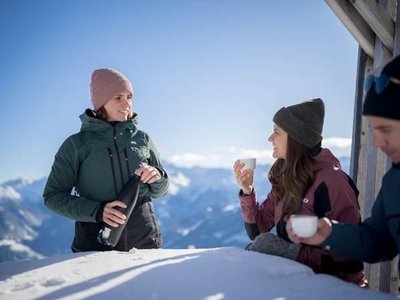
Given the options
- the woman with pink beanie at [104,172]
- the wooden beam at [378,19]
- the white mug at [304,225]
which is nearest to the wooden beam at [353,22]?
the wooden beam at [378,19]

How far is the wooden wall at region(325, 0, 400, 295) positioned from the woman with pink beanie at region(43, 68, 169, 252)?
6.60 ft

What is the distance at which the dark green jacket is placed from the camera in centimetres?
354

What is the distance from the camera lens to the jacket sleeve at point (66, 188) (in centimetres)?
344

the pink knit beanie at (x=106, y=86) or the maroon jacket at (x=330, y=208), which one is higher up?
the pink knit beanie at (x=106, y=86)

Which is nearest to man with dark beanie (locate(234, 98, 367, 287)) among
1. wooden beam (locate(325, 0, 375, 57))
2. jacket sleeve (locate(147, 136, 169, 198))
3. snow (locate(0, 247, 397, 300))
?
snow (locate(0, 247, 397, 300))

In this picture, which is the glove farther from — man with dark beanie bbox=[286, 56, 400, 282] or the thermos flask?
the thermos flask

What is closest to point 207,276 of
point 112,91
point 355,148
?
point 112,91

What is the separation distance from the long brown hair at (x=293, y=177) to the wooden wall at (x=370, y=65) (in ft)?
4.24

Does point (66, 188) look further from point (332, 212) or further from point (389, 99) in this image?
point (389, 99)

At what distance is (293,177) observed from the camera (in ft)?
9.79

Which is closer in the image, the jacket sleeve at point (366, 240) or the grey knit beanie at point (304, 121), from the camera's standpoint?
the jacket sleeve at point (366, 240)

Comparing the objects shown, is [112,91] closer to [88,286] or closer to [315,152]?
[315,152]

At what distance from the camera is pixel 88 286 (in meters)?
2.17

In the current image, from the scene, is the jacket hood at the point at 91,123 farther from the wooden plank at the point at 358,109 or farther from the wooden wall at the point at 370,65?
the wooden plank at the point at 358,109
